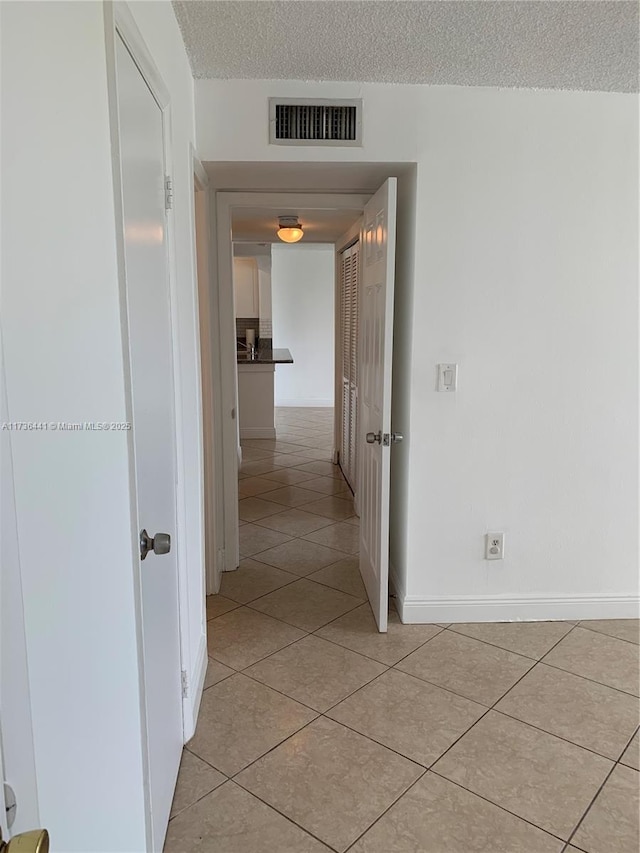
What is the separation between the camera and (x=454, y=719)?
7.59ft

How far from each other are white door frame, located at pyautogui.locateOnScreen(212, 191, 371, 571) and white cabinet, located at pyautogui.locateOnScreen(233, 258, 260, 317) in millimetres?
4520

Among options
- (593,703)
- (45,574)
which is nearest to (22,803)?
(45,574)

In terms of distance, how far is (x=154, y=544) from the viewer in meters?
1.51

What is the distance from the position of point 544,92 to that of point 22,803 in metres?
3.00

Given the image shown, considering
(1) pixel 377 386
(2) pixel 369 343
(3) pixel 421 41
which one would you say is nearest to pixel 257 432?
(2) pixel 369 343

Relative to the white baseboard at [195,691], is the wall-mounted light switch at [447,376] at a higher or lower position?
higher

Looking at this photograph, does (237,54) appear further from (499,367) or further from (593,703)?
(593,703)

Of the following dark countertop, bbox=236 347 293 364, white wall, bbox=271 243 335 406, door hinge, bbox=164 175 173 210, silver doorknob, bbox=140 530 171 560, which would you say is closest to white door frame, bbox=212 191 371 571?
door hinge, bbox=164 175 173 210

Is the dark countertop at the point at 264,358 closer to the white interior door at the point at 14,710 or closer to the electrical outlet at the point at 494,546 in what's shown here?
the electrical outlet at the point at 494,546

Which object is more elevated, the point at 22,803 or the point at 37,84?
the point at 37,84

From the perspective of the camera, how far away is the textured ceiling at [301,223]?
4133 mm

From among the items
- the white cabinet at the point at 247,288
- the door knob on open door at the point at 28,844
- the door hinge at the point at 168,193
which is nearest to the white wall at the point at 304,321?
the white cabinet at the point at 247,288

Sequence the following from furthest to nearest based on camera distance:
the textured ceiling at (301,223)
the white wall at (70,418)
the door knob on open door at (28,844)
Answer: the textured ceiling at (301,223) → the white wall at (70,418) → the door knob on open door at (28,844)

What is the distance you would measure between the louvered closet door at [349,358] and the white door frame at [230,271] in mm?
1318
